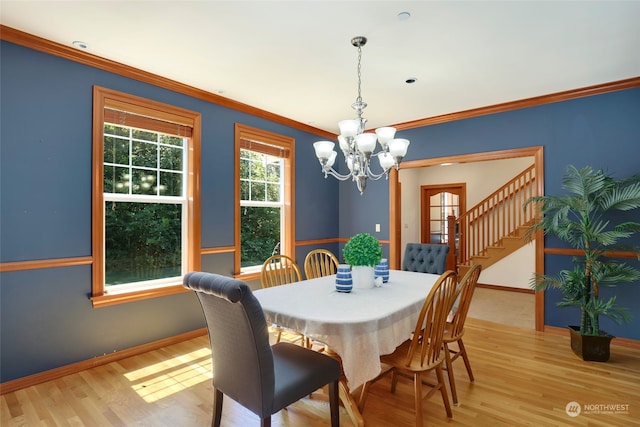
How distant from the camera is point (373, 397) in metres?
2.47

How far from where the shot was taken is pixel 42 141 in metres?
2.69

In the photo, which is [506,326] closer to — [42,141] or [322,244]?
[322,244]

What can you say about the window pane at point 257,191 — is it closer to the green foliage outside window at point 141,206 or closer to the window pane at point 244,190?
the window pane at point 244,190

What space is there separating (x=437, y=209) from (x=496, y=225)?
4.75ft

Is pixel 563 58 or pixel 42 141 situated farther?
pixel 563 58

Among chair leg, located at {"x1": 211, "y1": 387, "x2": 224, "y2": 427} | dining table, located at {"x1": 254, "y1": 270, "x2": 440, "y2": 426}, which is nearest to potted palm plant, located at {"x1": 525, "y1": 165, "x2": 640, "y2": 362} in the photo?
dining table, located at {"x1": 254, "y1": 270, "x2": 440, "y2": 426}

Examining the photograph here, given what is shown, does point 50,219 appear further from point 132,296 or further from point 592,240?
point 592,240

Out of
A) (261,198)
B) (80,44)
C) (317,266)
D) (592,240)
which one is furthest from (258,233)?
(592,240)

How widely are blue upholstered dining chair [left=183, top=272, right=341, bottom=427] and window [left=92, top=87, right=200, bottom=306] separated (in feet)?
5.93

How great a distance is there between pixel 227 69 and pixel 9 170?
1.86 m

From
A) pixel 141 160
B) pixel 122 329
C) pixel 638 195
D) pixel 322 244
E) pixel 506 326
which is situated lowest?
pixel 506 326

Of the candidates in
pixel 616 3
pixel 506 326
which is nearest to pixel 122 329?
pixel 506 326

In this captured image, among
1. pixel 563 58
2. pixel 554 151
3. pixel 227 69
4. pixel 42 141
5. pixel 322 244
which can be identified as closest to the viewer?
pixel 42 141

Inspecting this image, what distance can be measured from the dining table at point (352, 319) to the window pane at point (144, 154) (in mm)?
1897
